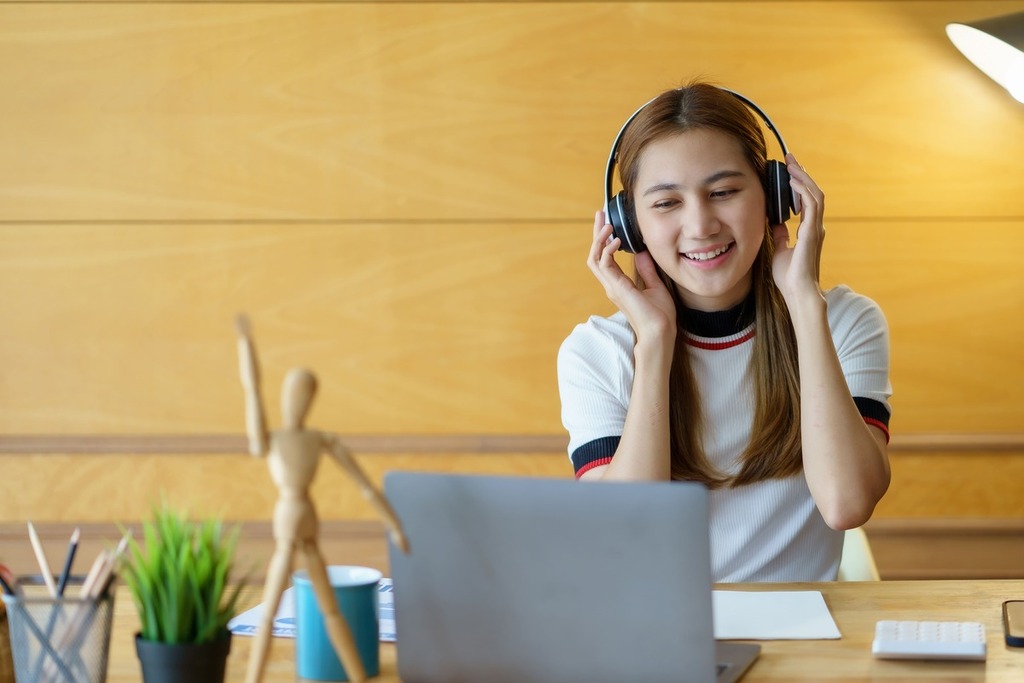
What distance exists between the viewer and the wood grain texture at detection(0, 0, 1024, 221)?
2.49m

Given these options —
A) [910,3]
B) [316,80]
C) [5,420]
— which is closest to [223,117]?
[316,80]

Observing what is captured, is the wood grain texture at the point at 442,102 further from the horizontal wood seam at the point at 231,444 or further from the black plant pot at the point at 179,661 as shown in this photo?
the black plant pot at the point at 179,661

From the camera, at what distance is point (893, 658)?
1173 millimetres

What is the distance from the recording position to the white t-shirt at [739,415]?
1704mm

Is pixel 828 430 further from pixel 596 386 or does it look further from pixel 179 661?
pixel 179 661

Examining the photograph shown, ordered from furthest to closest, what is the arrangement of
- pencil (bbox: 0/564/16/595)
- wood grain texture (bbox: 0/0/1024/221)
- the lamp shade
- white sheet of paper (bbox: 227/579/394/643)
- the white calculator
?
wood grain texture (bbox: 0/0/1024/221) < the lamp shade < white sheet of paper (bbox: 227/579/394/643) < the white calculator < pencil (bbox: 0/564/16/595)

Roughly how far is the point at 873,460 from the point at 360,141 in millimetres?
1382

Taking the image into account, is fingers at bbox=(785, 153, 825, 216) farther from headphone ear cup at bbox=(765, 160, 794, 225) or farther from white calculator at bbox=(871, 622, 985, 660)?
white calculator at bbox=(871, 622, 985, 660)

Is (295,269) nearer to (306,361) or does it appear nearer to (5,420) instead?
(306,361)

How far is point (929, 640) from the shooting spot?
3.91ft

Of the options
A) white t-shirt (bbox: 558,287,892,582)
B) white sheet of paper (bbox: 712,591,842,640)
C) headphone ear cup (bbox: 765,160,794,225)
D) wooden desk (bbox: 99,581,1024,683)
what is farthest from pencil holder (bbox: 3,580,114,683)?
headphone ear cup (bbox: 765,160,794,225)

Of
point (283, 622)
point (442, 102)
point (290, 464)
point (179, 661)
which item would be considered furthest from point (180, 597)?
point (442, 102)

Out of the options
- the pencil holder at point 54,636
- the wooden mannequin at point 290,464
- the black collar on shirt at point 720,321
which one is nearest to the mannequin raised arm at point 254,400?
the wooden mannequin at point 290,464

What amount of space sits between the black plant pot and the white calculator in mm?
654
